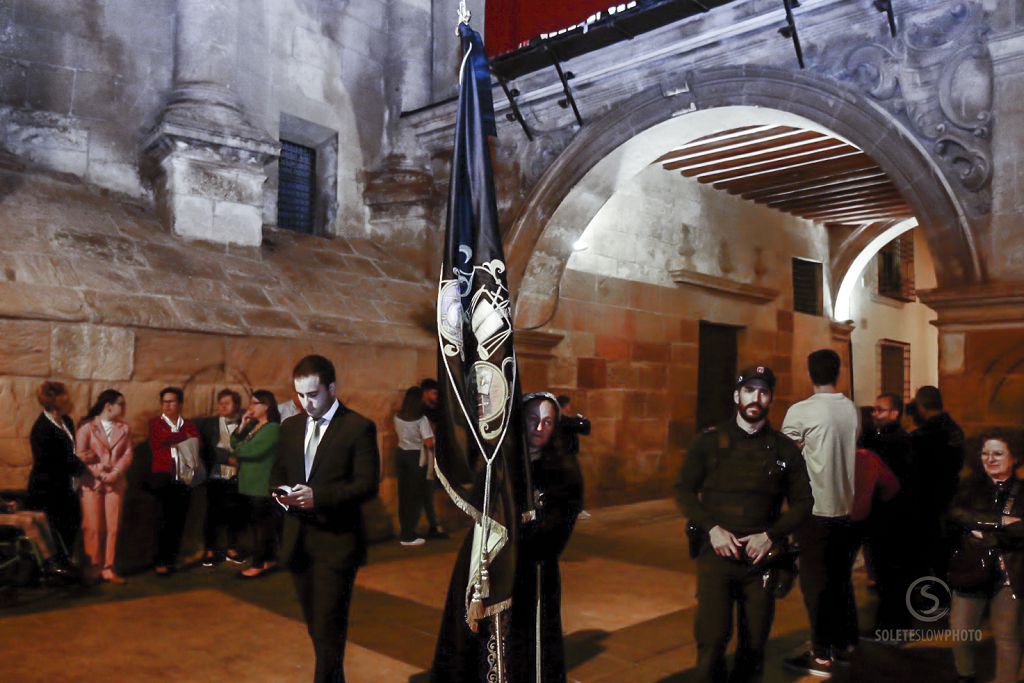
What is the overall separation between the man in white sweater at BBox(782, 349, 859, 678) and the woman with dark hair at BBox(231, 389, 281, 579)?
12.3 ft

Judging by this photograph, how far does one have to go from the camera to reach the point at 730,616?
3404 millimetres

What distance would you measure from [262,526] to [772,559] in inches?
165

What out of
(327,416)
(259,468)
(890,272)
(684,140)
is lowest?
(259,468)

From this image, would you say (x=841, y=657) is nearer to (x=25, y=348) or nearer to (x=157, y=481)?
(x=157, y=481)

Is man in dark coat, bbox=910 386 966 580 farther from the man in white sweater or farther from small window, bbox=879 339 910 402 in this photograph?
small window, bbox=879 339 910 402

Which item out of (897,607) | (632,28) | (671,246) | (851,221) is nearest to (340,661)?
(897,607)

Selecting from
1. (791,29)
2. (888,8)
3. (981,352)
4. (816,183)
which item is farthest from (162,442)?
(816,183)

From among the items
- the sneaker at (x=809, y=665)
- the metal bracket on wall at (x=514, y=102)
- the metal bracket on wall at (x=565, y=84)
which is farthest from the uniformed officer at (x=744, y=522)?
the metal bracket on wall at (x=514, y=102)

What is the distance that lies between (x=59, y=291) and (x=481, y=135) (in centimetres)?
440

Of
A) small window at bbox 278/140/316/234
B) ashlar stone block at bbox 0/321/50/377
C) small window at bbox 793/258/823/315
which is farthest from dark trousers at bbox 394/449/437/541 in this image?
small window at bbox 793/258/823/315

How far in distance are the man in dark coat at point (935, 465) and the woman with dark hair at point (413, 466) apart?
4042 millimetres

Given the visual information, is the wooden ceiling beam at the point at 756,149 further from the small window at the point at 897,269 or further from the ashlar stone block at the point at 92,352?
the ashlar stone block at the point at 92,352

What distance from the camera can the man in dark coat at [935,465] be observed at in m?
5.21

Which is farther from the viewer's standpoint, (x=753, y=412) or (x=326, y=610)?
(x=753, y=412)
